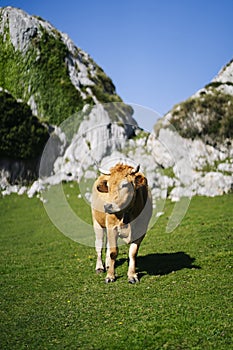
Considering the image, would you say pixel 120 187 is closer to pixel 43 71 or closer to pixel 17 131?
pixel 17 131

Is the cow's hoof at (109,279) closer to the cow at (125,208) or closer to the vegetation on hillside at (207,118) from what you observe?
the cow at (125,208)

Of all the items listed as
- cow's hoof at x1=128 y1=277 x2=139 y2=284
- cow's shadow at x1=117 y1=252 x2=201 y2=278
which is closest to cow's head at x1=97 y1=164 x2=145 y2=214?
cow's hoof at x1=128 y1=277 x2=139 y2=284

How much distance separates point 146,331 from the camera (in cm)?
720

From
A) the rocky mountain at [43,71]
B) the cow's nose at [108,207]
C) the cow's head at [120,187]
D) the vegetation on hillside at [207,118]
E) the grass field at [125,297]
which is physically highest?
the rocky mountain at [43,71]

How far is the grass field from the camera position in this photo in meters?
7.08

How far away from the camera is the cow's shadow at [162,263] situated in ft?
38.4

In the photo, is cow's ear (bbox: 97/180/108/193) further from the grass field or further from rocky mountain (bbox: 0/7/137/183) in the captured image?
rocky mountain (bbox: 0/7/137/183)

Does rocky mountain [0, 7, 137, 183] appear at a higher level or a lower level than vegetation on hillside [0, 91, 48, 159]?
higher

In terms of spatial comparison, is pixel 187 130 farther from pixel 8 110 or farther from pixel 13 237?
pixel 13 237

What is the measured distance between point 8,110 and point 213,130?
23960mm

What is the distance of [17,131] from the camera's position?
142ft

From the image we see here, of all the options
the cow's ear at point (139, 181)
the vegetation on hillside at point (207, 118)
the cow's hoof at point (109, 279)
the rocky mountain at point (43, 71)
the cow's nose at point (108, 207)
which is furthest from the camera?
the rocky mountain at point (43, 71)

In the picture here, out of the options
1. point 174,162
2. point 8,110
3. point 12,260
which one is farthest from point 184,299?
point 8,110

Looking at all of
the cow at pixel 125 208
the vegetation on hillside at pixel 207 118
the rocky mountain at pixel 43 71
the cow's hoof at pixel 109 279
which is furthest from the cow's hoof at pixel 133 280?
the rocky mountain at pixel 43 71
